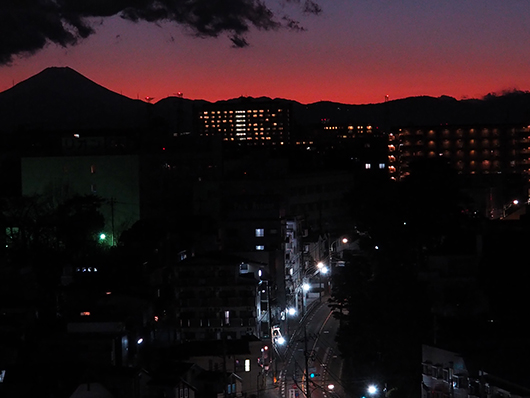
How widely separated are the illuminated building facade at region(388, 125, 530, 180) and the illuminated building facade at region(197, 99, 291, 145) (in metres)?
28.4

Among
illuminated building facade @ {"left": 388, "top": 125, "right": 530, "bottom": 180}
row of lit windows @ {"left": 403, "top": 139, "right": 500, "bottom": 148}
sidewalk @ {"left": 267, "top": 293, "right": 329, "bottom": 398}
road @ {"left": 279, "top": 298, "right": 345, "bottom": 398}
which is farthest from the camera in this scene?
row of lit windows @ {"left": 403, "top": 139, "right": 500, "bottom": 148}

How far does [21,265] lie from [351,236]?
460 inches

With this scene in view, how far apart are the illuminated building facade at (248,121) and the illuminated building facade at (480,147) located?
28410 millimetres

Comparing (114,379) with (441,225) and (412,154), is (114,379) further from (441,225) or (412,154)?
(412,154)

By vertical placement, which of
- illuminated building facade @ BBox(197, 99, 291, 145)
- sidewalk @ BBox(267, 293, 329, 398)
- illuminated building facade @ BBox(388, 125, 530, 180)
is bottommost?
sidewalk @ BBox(267, 293, 329, 398)

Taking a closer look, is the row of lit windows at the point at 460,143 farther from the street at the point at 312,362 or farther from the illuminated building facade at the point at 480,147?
the street at the point at 312,362

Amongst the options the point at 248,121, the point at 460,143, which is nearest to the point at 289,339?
the point at 460,143

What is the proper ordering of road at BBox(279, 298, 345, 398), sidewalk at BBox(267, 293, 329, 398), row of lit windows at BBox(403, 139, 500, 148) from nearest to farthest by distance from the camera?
road at BBox(279, 298, 345, 398) → sidewalk at BBox(267, 293, 329, 398) → row of lit windows at BBox(403, 139, 500, 148)

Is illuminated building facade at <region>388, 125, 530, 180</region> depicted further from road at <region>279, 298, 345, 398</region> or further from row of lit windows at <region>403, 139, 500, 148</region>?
road at <region>279, 298, 345, 398</region>

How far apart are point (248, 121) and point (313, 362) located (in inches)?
2256

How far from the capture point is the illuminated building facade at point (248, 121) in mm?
69688

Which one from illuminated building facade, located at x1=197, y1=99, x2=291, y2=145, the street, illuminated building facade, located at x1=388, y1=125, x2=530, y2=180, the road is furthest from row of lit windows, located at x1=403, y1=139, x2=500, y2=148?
illuminated building facade, located at x1=197, y1=99, x2=291, y2=145

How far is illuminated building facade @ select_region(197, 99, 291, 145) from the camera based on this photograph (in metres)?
69.7

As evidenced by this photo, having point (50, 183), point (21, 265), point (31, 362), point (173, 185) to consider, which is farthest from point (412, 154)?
point (31, 362)
